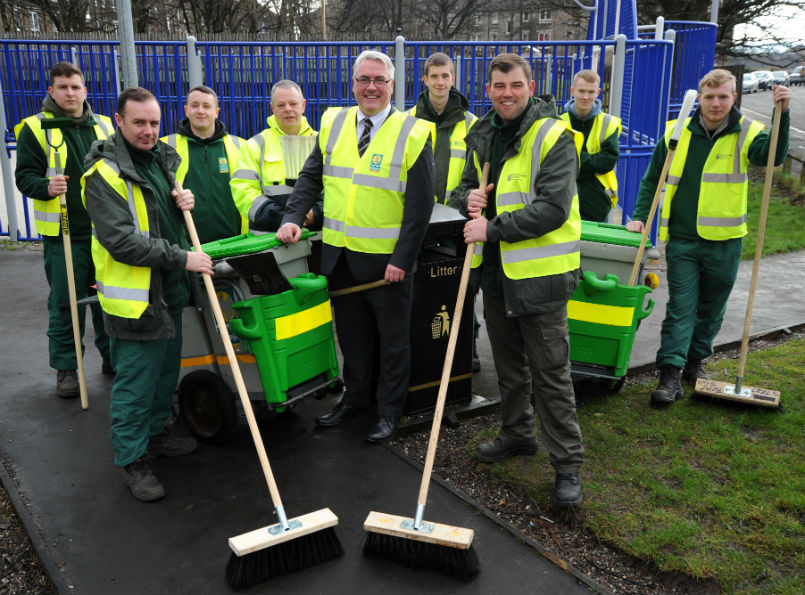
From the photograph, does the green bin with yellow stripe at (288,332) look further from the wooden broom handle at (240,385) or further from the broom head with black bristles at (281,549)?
the broom head with black bristles at (281,549)

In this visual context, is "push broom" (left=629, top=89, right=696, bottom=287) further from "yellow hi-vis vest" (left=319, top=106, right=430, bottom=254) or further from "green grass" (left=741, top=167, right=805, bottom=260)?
"green grass" (left=741, top=167, right=805, bottom=260)

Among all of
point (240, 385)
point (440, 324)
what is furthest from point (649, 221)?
point (240, 385)

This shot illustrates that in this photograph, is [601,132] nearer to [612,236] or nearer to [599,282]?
[612,236]

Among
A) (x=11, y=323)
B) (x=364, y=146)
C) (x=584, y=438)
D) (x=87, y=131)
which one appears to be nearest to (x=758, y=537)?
(x=584, y=438)

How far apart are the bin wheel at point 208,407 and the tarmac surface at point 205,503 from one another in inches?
4.1

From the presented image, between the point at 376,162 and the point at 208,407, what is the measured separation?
173 centimetres

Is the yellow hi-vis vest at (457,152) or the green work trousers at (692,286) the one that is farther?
the yellow hi-vis vest at (457,152)

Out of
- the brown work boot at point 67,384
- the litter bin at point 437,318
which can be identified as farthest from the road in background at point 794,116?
the brown work boot at point 67,384

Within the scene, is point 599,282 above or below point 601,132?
below

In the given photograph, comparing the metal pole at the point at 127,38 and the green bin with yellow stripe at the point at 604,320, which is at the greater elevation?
the metal pole at the point at 127,38

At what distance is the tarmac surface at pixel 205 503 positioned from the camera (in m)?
3.00

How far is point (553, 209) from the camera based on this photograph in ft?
10.8

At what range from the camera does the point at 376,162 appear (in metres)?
3.95

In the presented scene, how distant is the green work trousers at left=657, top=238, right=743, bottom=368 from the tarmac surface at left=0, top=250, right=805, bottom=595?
129 cm
